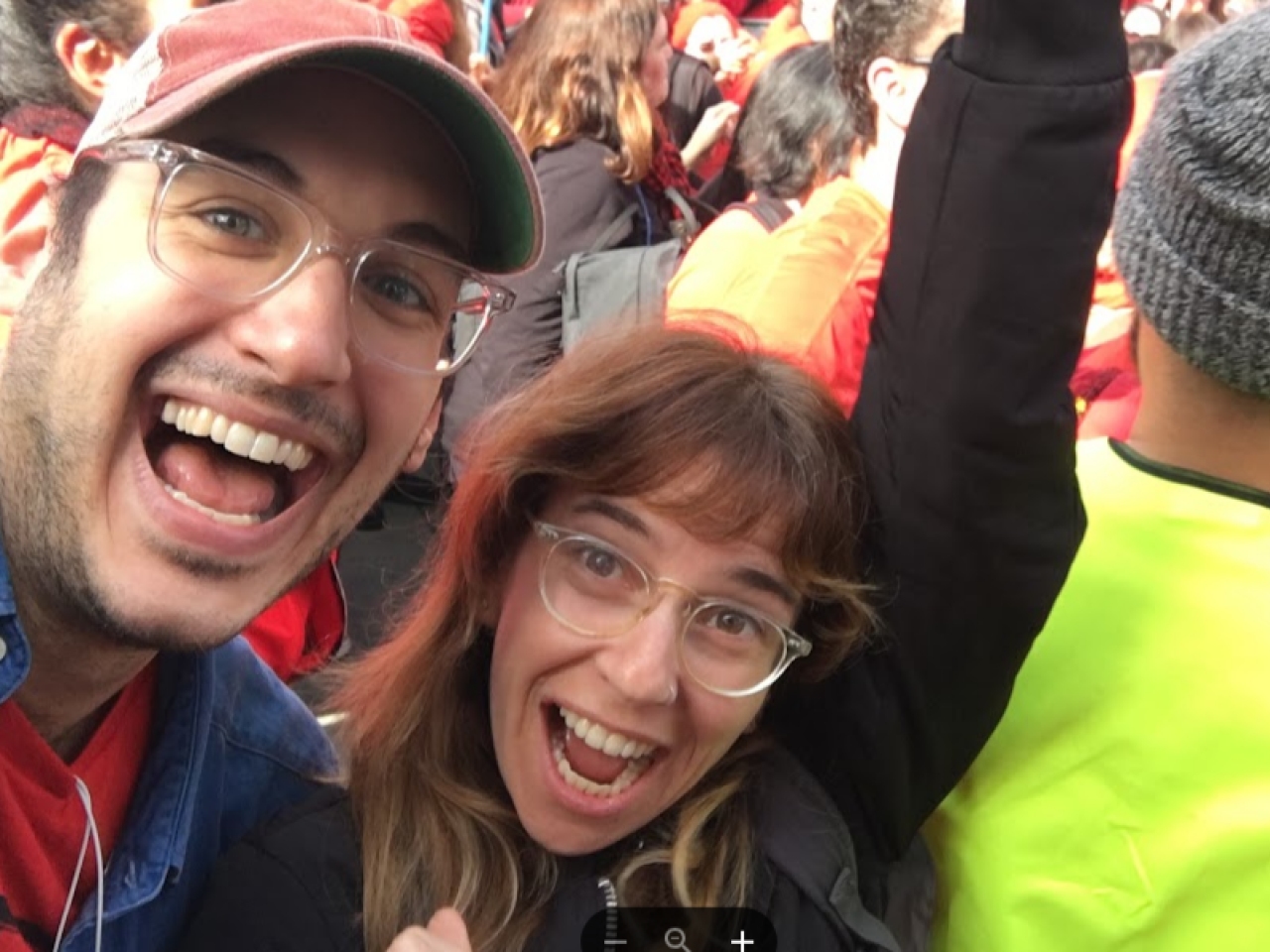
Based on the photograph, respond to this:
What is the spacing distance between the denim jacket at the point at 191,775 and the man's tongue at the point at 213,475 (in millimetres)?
191

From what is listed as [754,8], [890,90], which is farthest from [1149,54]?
[754,8]

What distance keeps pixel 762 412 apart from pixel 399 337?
455 mm

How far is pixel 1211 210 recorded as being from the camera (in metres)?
1.17

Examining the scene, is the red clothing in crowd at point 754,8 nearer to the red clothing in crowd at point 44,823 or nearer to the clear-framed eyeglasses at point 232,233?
the clear-framed eyeglasses at point 232,233

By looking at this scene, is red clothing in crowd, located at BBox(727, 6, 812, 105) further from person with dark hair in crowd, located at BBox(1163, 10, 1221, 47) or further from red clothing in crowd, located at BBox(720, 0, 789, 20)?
person with dark hair in crowd, located at BBox(1163, 10, 1221, 47)

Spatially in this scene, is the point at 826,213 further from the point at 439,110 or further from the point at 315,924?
the point at 315,924

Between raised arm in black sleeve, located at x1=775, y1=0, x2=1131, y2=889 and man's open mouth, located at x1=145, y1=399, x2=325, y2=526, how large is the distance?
0.69m

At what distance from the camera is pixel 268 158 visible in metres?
1.27

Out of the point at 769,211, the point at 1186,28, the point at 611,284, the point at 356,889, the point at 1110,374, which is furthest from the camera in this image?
the point at 1186,28

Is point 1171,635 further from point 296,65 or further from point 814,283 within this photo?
point 296,65

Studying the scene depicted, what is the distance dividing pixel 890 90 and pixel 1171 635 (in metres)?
1.39

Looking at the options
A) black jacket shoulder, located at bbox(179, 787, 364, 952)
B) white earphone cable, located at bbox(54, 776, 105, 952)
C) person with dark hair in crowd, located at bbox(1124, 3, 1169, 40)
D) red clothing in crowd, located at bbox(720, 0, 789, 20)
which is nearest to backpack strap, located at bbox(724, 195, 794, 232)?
black jacket shoulder, located at bbox(179, 787, 364, 952)

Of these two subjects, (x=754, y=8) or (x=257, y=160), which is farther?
(x=754, y=8)

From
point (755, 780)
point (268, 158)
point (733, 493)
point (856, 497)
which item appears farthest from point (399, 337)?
point (755, 780)
